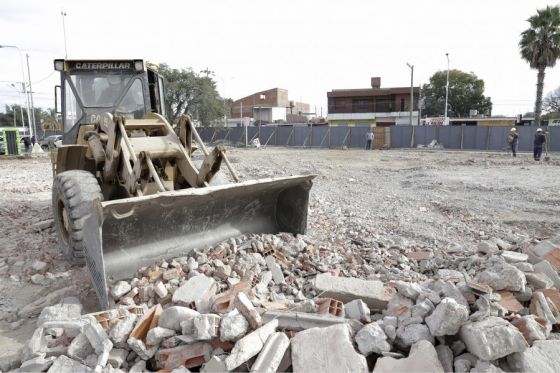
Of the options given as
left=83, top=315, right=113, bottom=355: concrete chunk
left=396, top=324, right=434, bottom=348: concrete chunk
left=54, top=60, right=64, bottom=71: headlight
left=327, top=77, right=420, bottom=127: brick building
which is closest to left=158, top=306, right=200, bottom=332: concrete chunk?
left=83, top=315, right=113, bottom=355: concrete chunk

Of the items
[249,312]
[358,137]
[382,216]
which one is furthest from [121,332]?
[358,137]

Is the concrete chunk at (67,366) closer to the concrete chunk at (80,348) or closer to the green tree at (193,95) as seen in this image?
the concrete chunk at (80,348)

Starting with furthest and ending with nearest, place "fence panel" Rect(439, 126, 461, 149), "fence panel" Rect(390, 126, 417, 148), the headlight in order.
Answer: "fence panel" Rect(390, 126, 417, 148), "fence panel" Rect(439, 126, 461, 149), the headlight

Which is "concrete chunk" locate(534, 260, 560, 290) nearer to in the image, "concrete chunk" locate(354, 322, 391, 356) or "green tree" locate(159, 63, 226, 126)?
"concrete chunk" locate(354, 322, 391, 356)

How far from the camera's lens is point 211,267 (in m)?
4.41

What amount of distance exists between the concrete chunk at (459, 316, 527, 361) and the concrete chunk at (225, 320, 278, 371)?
1.35 meters

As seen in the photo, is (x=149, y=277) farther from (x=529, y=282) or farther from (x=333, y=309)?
(x=529, y=282)

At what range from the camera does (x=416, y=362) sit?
2.64m

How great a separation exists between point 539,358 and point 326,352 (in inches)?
53.5

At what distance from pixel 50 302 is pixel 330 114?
1842 inches

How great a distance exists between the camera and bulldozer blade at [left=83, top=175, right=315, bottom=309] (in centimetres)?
378

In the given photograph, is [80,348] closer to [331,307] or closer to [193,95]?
[331,307]

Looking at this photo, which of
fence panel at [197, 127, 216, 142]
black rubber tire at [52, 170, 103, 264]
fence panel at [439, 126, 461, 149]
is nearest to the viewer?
black rubber tire at [52, 170, 103, 264]

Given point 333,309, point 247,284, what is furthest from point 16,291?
point 333,309
